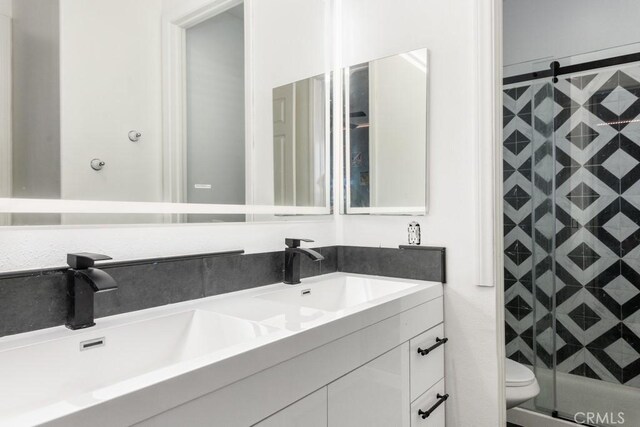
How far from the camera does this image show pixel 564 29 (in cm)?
237

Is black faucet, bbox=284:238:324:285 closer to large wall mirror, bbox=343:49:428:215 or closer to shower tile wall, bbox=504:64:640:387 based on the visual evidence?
large wall mirror, bbox=343:49:428:215

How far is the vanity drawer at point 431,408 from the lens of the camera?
48.6 inches

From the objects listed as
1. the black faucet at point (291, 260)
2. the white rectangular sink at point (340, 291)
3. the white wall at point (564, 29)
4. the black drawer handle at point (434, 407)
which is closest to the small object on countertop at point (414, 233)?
the white rectangular sink at point (340, 291)

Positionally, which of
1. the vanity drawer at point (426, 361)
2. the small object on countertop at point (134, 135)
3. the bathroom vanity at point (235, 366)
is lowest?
the vanity drawer at point (426, 361)

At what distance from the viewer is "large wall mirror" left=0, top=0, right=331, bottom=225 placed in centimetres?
87

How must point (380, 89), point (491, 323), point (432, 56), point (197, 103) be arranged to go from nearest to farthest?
point (197, 103) → point (491, 323) → point (432, 56) → point (380, 89)

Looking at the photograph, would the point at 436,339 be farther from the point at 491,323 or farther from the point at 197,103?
the point at 197,103

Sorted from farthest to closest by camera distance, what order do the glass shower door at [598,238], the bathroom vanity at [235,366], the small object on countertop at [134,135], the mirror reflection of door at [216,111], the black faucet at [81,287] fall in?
the glass shower door at [598,238] < the mirror reflection of door at [216,111] < the small object on countertop at [134,135] < the black faucet at [81,287] < the bathroom vanity at [235,366]

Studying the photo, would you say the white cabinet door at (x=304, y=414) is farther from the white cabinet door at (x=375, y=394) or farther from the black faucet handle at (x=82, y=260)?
the black faucet handle at (x=82, y=260)

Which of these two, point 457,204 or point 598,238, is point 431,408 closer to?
point 457,204

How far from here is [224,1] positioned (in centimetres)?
135

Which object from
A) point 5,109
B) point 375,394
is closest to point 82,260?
point 5,109

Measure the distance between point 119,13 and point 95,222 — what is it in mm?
557

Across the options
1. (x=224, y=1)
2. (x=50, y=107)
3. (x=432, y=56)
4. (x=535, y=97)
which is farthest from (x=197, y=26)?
(x=535, y=97)
